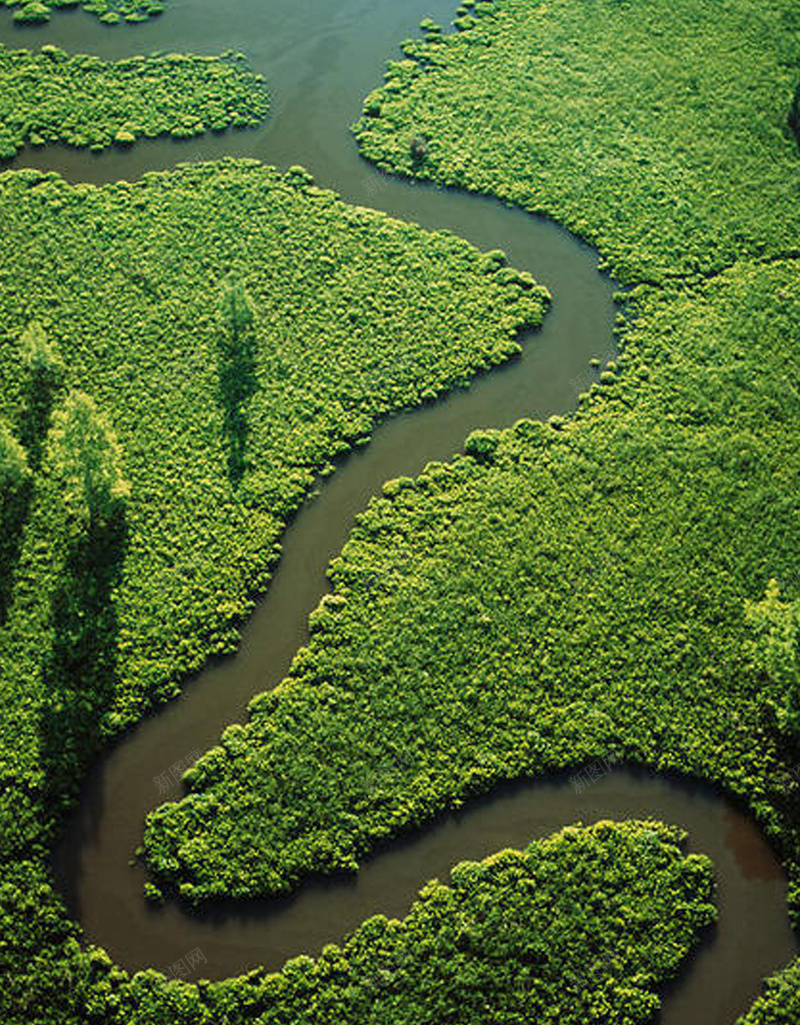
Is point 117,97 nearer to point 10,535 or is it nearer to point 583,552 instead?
point 10,535

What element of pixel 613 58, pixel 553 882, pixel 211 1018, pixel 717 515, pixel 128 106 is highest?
pixel 613 58

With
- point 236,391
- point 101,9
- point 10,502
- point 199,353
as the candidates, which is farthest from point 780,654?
point 101,9

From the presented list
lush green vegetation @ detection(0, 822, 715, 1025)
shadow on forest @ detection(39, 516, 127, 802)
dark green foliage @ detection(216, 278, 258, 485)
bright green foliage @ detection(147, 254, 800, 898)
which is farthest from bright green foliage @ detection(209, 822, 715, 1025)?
dark green foliage @ detection(216, 278, 258, 485)

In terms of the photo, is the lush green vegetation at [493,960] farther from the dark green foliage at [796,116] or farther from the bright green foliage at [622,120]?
the dark green foliage at [796,116]

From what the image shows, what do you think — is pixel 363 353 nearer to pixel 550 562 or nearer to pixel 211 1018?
pixel 550 562

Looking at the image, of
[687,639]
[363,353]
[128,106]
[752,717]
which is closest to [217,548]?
[363,353]

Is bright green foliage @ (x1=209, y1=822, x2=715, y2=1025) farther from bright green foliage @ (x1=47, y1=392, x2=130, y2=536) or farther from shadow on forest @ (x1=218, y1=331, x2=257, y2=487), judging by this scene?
shadow on forest @ (x1=218, y1=331, x2=257, y2=487)
